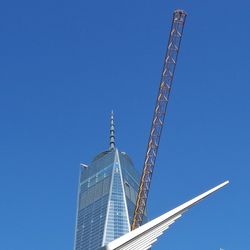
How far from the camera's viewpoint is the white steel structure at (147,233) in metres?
33.5

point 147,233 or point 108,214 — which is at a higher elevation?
point 108,214

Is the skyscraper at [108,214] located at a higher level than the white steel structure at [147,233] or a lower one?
higher

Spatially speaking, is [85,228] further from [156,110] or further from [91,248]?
[156,110]

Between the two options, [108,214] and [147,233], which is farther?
[108,214]

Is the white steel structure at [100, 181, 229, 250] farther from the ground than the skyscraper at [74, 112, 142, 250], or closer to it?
closer to it

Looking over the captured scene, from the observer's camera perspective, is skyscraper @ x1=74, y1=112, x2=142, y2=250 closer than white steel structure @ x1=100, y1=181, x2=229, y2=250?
No

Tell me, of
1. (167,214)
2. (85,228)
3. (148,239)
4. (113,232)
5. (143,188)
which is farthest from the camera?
(85,228)

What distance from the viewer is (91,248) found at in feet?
607

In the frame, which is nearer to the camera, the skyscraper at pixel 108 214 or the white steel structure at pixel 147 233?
the white steel structure at pixel 147 233

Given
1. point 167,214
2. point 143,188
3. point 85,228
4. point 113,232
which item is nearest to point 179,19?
point 143,188

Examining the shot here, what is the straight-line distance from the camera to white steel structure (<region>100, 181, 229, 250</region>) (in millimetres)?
33469

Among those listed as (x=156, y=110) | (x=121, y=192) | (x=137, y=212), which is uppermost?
(x=121, y=192)

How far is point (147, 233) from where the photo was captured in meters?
36.9

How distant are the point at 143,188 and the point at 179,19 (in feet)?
110
